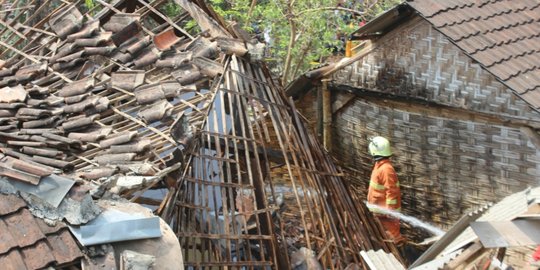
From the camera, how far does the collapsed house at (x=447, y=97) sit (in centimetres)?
820

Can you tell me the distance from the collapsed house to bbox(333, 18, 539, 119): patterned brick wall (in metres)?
0.01

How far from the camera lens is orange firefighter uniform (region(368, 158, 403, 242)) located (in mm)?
9016

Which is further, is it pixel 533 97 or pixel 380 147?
pixel 380 147

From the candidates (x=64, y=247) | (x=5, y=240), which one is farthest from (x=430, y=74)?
(x=5, y=240)

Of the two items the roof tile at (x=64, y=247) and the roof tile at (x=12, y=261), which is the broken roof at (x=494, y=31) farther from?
the roof tile at (x=12, y=261)

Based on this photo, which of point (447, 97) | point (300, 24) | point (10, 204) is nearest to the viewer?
point (10, 204)

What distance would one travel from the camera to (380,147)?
910cm

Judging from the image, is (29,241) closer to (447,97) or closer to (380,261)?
(380,261)

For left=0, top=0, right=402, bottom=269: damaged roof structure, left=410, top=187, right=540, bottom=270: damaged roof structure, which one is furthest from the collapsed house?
left=410, top=187, right=540, bottom=270: damaged roof structure

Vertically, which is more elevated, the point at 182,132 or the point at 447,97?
the point at 447,97

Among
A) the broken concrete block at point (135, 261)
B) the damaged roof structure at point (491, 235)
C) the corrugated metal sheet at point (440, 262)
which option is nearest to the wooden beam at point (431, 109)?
the damaged roof structure at point (491, 235)

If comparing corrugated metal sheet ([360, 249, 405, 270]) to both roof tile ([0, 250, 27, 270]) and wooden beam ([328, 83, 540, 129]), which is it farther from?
roof tile ([0, 250, 27, 270])

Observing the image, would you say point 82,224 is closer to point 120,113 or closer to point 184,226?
point 184,226

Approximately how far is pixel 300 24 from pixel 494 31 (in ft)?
12.1
